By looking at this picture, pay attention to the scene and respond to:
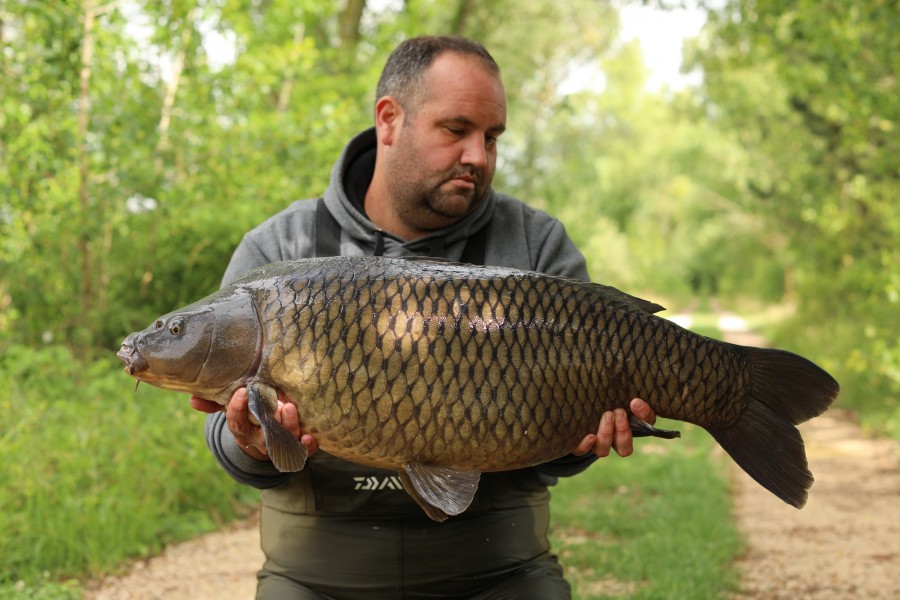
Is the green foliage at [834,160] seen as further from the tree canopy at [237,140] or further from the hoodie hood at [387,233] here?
the hoodie hood at [387,233]

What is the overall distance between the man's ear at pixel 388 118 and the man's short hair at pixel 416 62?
19 millimetres

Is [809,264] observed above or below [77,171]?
above

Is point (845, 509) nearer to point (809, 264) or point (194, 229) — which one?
point (194, 229)

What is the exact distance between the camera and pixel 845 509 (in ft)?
18.0

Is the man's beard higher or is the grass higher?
the man's beard

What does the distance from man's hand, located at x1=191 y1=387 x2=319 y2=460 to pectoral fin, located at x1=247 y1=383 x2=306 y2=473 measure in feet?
0.04

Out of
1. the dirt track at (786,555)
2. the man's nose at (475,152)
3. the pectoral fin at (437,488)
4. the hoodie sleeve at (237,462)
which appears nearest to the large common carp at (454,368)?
the pectoral fin at (437,488)

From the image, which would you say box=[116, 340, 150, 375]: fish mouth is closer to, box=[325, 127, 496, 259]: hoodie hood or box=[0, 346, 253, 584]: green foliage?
box=[325, 127, 496, 259]: hoodie hood

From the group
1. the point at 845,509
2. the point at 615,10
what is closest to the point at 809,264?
the point at 615,10

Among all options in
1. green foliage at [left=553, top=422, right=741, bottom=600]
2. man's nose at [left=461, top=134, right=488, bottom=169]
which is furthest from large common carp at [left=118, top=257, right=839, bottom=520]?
green foliage at [left=553, top=422, right=741, bottom=600]

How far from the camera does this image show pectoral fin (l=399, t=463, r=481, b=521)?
1971 mm

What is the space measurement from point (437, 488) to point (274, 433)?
1.17ft

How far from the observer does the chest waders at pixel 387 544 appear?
2.41 metres

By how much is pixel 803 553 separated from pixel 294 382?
3448mm
